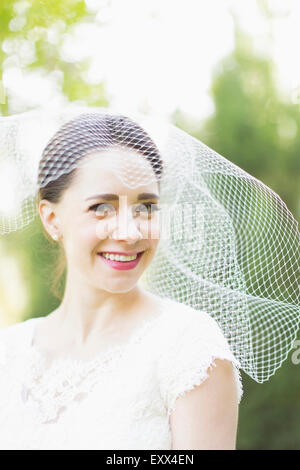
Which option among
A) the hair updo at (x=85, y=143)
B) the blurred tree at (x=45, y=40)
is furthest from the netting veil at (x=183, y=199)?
the blurred tree at (x=45, y=40)

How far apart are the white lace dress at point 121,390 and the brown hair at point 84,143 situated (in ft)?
1.50

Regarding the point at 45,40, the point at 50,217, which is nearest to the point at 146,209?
the point at 50,217

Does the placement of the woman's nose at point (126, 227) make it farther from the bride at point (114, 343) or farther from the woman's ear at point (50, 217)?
the woman's ear at point (50, 217)

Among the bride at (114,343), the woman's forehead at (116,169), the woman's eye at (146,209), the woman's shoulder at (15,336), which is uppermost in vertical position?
the woman's forehead at (116,169)

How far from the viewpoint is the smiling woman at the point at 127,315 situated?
4.69ft

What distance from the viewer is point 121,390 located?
1.50 metres

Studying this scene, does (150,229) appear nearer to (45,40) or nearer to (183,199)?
(183,199)

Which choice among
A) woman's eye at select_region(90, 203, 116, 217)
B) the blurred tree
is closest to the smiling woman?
woman's eye at select_region(90, 203, 116, 217)

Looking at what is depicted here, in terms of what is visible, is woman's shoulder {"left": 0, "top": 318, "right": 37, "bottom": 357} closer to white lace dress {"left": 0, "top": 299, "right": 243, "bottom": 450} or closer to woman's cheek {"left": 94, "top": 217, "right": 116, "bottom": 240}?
white lace dress {"left": 0, "top": 299, "right": 243, "bottom": 450}

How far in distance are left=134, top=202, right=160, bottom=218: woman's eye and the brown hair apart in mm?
106

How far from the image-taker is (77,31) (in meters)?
3.16

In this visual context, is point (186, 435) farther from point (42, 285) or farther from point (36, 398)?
point (42, 285)

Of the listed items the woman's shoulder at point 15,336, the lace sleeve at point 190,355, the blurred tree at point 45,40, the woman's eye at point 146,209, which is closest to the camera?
the lace sleeve at point 190,355

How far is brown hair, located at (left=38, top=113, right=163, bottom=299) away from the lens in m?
1.53
